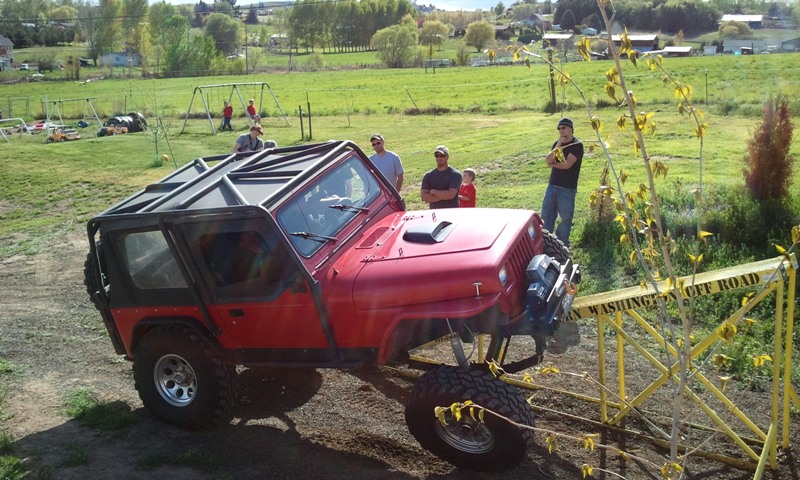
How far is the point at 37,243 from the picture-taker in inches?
548

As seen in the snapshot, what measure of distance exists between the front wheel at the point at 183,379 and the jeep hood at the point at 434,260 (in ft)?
4.65

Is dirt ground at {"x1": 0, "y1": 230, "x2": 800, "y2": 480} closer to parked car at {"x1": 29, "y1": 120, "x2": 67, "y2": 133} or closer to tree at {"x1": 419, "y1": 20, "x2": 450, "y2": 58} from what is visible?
parked car at {"x1": 29, "y1": 120, "x2": 67, "y2": 133}

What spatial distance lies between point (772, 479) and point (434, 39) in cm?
5787

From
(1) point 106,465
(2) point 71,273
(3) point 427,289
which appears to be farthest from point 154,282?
(2) point 71,273

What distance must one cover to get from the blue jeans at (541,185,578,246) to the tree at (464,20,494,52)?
41.8 meters

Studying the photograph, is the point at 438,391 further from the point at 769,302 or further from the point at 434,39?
the point at 434,39

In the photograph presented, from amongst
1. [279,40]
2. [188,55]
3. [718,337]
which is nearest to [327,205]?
[718,337]

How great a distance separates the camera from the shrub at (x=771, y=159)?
1048 centimetres

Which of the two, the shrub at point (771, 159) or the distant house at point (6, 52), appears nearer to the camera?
the shrub at point (771, 159)

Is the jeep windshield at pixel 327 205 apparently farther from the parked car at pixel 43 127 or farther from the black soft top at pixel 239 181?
the parked car at pixel 43 127

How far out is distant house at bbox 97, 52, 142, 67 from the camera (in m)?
79.4

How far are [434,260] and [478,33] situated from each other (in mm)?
48857

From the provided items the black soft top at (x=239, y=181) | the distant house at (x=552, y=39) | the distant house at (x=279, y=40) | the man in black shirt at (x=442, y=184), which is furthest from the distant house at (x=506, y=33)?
the distant house at (x=279, y=40)

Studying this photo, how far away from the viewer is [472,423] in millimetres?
5438
